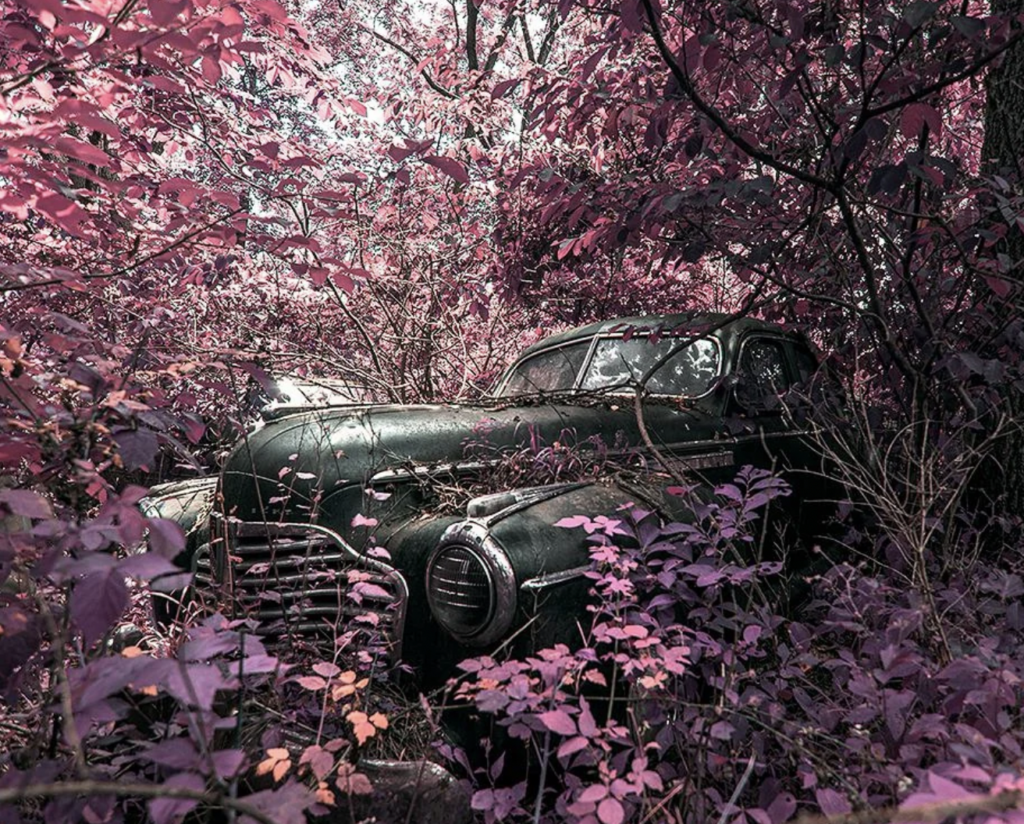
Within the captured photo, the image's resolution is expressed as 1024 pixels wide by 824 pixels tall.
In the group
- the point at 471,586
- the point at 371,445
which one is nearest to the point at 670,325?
the point at 371,445

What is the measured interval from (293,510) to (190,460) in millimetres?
816

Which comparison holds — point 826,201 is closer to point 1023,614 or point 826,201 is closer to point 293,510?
point 1023,614

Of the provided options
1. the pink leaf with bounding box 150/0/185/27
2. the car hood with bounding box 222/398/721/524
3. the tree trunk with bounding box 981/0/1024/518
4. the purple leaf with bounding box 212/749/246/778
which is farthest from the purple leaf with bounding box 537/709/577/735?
the tree trunk with bounding box 981/0/1024/518

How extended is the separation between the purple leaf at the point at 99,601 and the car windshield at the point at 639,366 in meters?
2.67

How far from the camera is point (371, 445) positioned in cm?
294

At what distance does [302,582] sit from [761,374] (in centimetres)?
259

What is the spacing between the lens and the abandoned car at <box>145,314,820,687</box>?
226 centimetres

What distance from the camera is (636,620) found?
2.14 meters

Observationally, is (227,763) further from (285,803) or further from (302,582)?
(302,582)

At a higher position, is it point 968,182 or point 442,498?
point 968,182

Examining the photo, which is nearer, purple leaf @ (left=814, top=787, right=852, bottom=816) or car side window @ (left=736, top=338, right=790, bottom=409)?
purple leaf @ (left=814, top=787, right=852, bottom=816)

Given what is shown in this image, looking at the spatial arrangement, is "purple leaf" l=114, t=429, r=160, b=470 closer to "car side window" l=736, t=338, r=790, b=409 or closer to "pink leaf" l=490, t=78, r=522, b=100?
"pink leaf" l=490, t=78, r=522, b=100

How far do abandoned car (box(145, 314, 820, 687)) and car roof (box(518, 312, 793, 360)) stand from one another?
2 cm

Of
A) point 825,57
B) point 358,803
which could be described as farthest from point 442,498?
point 825,57
